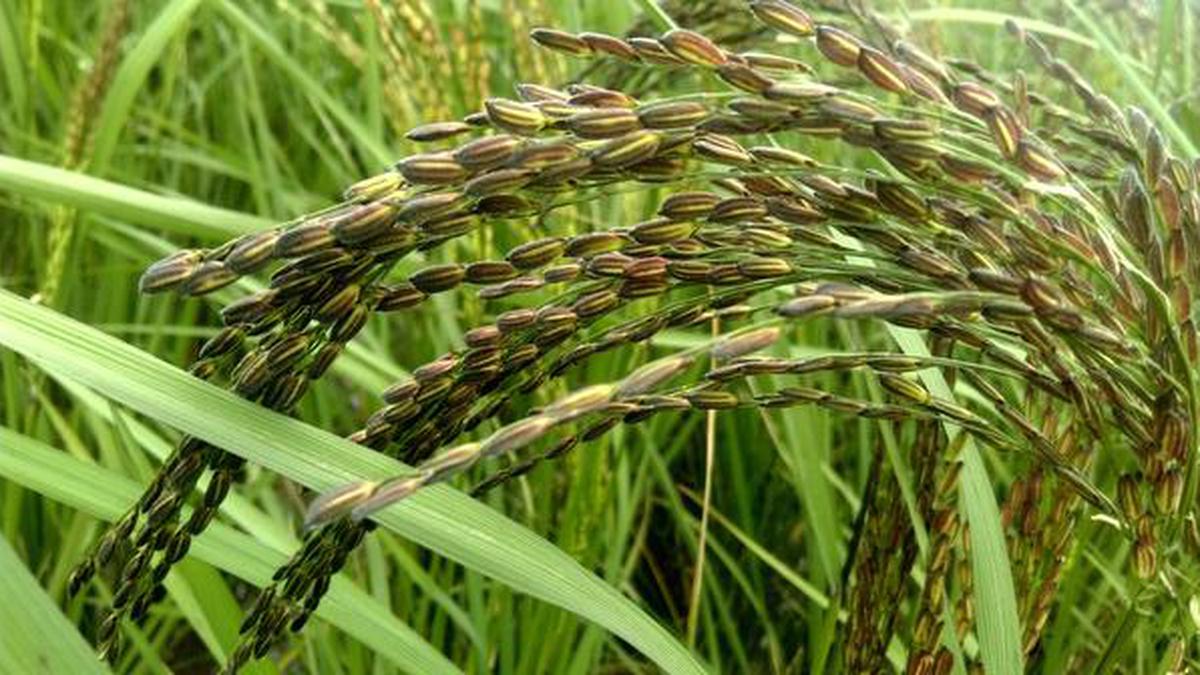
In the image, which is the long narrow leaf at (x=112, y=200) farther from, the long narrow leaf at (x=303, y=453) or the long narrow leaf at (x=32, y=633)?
the long narrow leaf at (x=32, y=633)

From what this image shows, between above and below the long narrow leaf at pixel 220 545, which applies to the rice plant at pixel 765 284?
above

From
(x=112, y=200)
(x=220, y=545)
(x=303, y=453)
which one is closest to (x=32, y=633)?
(x=303, y=453)

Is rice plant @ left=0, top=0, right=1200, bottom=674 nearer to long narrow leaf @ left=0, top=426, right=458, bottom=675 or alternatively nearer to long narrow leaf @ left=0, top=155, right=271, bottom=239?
long narrow leaf @ left=0, top=426, right=458, bottom=675

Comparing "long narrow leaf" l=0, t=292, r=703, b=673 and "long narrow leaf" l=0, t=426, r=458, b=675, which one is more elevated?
"long narrow leaf" l=0, t=292, r=703, b=673

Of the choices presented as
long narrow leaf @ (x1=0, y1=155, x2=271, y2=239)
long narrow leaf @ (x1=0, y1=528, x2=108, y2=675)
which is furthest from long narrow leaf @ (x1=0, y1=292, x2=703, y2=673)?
long narrow leaf @ (x1=0, y1=155, x2=271, y2=239)

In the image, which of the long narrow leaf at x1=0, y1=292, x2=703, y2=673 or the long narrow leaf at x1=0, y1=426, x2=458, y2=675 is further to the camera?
the long narrow leaf at x1=0, y1=426, x2=458, y2=675

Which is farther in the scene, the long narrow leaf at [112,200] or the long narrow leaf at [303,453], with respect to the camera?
the long narrow leaf at [112,200]

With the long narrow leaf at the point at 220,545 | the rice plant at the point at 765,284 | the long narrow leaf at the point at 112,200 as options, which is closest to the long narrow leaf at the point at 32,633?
the rice plant at the point at 765,284

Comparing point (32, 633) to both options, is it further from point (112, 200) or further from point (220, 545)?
point (112, 200)

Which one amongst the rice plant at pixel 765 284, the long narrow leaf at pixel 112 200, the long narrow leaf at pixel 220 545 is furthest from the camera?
the long narrow leaf at pixel 112 200

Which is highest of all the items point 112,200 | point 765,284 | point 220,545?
point 765,284

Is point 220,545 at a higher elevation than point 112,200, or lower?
lower
